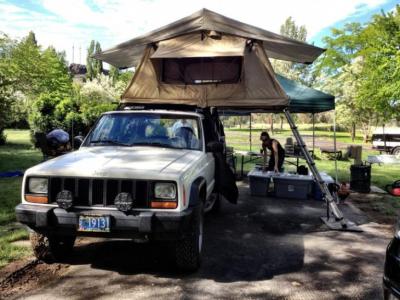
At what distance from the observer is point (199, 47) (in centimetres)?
707

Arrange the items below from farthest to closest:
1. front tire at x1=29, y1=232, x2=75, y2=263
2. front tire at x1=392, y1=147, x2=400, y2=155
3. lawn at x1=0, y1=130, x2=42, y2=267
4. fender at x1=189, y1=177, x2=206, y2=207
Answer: front tire at x1=392, y1=147, x2=400, y2=155
lawn at x1=0, y1=130, x2=42, y2=267
front tire at x1=29, y1=232, x2=75, y2=263
fender at x1=189, y1=177, x2=206, y2=207

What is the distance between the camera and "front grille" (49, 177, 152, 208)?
3.95 m

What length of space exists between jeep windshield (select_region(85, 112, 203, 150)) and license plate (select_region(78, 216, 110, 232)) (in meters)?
1.44

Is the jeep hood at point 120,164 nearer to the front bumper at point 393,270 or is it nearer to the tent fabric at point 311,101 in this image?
the front bumper at point 393,270

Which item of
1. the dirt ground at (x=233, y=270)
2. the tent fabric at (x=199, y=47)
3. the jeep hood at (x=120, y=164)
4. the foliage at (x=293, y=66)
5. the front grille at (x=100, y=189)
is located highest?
the foliage at (x=293, y=66)

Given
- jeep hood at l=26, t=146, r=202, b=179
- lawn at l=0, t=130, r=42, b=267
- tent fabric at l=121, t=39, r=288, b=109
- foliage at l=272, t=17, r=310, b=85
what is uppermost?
foliage at l=272, t=17, r=310, b=85

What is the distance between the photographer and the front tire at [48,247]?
14.6 ft

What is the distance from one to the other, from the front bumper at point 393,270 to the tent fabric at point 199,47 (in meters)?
4.49

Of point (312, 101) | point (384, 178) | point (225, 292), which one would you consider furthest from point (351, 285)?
point (384, 178)

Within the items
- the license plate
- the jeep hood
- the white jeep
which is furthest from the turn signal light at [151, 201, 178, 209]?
the license plate

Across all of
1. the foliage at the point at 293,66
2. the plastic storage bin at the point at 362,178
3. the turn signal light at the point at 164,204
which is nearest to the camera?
the turn signal light at the point at 164,204

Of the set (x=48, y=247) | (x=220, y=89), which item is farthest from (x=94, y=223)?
(x=220, y=89)

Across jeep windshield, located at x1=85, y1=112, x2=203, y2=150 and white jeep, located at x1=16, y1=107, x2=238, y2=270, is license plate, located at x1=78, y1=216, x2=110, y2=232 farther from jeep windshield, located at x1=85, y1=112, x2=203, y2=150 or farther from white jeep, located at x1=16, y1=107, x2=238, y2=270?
jeep windshield, located at x1=85, y1=112, x2=203, y2=150

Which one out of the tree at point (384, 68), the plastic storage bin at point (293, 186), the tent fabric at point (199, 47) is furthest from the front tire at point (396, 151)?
the tent fabric at point (199, 47)
